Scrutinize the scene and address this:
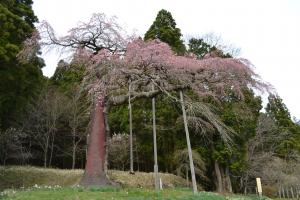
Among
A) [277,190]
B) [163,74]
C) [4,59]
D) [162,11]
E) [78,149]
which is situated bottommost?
[277,190]

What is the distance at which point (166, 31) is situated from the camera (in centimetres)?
3011

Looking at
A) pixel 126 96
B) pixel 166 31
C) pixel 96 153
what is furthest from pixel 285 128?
pixel 96 153

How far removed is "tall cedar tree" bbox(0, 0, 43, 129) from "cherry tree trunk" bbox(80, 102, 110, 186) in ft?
17.2

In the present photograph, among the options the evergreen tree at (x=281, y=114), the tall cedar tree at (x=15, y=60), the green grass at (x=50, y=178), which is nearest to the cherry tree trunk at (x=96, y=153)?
the tall cedar tree at (x=15, y=60)

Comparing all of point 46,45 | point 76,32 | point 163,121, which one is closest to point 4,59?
point 46,45

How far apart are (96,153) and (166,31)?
636 inches

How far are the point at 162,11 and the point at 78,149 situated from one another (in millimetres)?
13507

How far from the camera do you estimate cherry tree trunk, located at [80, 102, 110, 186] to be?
15766 mm

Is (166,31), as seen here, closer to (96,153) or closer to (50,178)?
(50,178)

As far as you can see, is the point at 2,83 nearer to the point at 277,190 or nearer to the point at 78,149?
the point at 78,149

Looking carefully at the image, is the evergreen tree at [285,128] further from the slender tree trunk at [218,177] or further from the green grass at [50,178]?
the green grass at [50,178]

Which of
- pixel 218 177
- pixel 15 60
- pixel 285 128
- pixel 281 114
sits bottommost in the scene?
pixel 218 177

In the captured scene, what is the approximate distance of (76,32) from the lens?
1738 cm

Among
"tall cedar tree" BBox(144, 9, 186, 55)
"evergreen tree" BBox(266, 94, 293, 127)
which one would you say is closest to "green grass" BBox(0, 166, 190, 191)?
"tall cedar tree" BBox(144, 9, 186, 55)
